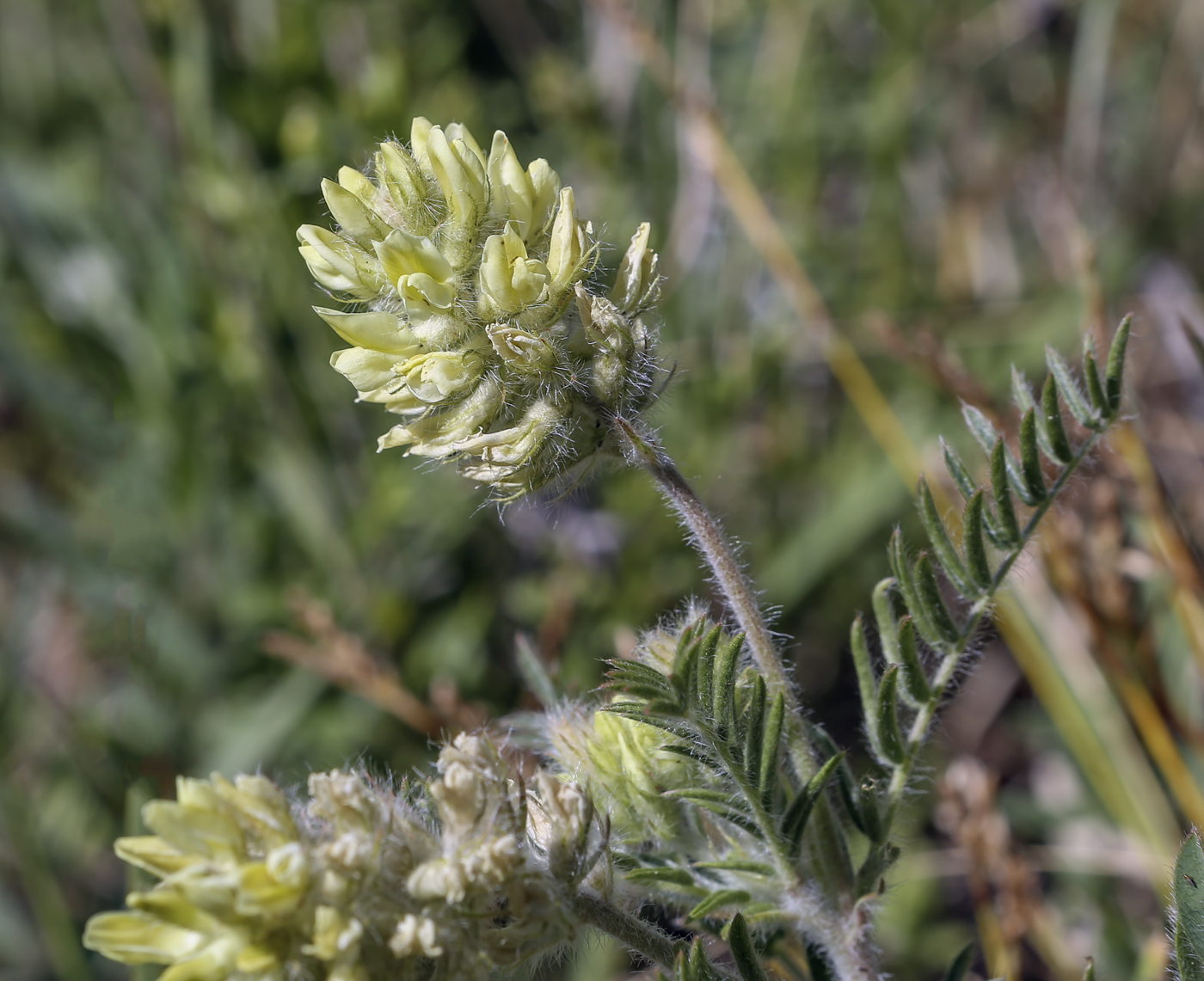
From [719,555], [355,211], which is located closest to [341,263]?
[355,211]

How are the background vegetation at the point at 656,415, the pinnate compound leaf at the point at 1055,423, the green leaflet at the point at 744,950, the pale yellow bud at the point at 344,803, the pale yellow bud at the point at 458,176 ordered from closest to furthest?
the pale yellow bud at the point at 344,803
the green leaflet at the point at 744,950
the pale yellow bud at the point at 458,176
the pinnate compound leaf at the point at 1055,423
the background vegetation at the point at 656,415

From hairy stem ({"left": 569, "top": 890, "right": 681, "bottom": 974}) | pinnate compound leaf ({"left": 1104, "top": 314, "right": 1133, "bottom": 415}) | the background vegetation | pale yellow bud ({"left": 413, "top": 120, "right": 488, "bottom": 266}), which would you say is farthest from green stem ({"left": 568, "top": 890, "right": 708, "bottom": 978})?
the background vegetation

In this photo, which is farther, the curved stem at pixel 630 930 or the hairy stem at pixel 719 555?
the hairy stem at pixel 719 555

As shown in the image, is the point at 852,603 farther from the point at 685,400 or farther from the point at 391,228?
the point at 391,228

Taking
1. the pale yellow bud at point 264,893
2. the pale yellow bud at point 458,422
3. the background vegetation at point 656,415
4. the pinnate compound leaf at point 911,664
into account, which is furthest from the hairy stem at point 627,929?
the background vegetation at point 656,415

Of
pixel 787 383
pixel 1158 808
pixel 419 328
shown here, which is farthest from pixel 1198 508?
pixel 419 328

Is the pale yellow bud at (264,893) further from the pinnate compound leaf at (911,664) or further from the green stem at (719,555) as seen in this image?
the pinnate compound leaf at (911,664)

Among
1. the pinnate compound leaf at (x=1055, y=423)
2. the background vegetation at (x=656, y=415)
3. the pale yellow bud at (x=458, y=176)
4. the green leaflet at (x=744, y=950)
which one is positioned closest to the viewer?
the green leaflet at (x=744, y=950)
